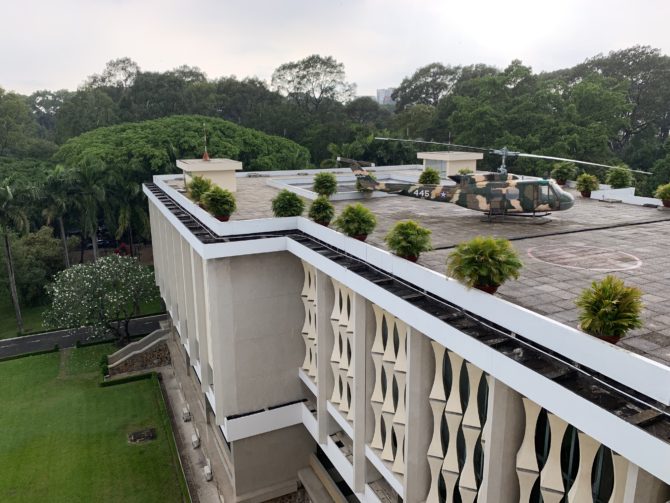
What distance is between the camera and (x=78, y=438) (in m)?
27.8

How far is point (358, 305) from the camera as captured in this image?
15.5 metres

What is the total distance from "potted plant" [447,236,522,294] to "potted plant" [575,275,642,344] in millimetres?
2299

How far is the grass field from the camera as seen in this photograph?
4197 centimetres

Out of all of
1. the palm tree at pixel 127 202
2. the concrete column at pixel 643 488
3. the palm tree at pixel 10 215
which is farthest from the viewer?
the palm tree at pixel 127 202

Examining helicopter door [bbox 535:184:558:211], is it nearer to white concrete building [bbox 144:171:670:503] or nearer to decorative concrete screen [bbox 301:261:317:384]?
white concrete building [bbox 144:171:670:503]

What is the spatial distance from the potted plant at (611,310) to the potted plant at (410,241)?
223 inches

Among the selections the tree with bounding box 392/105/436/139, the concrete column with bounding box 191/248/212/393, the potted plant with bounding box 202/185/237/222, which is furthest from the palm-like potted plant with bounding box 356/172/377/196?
the tree with bounding box 392/105/436/139

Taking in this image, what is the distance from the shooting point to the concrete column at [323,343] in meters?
18.0

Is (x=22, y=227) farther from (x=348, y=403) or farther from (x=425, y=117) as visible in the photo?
(x=425, y=117)

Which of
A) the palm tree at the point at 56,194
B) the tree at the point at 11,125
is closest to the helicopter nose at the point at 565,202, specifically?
the palm tree at the point at 56,194

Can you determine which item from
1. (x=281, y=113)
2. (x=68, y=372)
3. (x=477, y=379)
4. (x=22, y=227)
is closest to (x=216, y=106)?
(x=281, y=113)

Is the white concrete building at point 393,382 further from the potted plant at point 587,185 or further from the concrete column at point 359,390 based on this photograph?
the potted plant at point 587,185

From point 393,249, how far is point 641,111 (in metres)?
66.2

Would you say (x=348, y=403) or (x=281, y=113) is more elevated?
(x=281, y=113)
